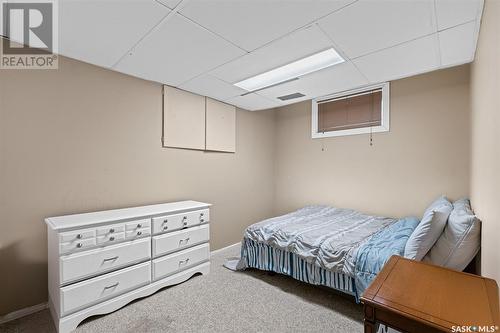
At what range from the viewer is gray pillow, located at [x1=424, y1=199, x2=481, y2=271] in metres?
1.61

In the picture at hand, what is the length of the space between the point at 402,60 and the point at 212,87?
6.89 feet

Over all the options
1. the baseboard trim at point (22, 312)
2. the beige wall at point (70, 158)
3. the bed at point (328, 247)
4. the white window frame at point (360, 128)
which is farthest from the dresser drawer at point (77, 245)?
the white window frame at point (360, 128)

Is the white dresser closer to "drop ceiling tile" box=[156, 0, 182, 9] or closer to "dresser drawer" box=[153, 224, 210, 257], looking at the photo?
"dresser drawer" box=[153, 224, 210, 257]

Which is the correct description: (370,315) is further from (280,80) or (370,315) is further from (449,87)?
(449,87)

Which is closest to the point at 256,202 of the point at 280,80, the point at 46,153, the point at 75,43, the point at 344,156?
the point at 344,156

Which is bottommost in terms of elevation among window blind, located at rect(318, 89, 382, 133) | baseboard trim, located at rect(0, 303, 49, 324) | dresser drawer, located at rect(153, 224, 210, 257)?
baseboard trim, located at rect(0, 303, 49, 324)

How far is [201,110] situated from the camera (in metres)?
3.31

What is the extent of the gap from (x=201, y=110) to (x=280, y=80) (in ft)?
3.96

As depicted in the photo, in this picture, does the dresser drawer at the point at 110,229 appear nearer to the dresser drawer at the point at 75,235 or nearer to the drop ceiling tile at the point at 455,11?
the dresser drawer at the point at 75,235

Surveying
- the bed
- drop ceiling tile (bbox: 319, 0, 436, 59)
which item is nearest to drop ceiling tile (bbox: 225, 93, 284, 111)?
drop ceiling tile (bbox: 319, 0, 436, 59)

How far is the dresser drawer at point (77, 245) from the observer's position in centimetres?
180

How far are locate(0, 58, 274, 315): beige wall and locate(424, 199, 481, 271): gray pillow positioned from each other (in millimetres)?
2655

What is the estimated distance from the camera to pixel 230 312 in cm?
207

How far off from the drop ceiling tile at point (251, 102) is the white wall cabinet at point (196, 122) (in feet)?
0.54
